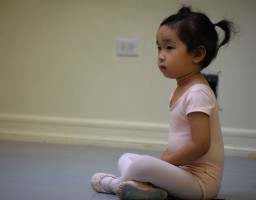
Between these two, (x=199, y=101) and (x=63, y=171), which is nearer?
(x=199, y=101)

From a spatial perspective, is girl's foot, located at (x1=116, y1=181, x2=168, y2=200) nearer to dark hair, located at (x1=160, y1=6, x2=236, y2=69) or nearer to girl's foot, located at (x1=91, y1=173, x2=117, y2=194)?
girl's foot, located at (x1=91, y1=173, x2=117, y2=194)

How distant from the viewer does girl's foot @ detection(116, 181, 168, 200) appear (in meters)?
0.94

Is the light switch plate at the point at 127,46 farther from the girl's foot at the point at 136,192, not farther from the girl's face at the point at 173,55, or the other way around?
the girl's foot at the point at 136,192

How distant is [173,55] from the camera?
0.99m

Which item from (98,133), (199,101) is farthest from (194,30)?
(98,133)

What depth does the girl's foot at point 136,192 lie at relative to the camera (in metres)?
0.94

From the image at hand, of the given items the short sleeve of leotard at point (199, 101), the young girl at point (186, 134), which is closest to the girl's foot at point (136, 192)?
the young girl at point (186, 134)

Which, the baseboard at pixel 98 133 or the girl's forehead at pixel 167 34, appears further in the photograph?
the baseboard at pixel 98 133

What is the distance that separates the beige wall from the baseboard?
29 mm

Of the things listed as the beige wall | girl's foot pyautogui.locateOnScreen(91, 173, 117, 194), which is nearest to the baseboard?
the beige wall

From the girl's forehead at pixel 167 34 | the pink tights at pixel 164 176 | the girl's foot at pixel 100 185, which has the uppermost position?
the girl's forehead at pixel 167 34

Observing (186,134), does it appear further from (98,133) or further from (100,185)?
(98,133)

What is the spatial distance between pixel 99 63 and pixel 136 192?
40.6 inches

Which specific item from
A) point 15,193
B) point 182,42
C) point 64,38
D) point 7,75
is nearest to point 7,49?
point 7,75
